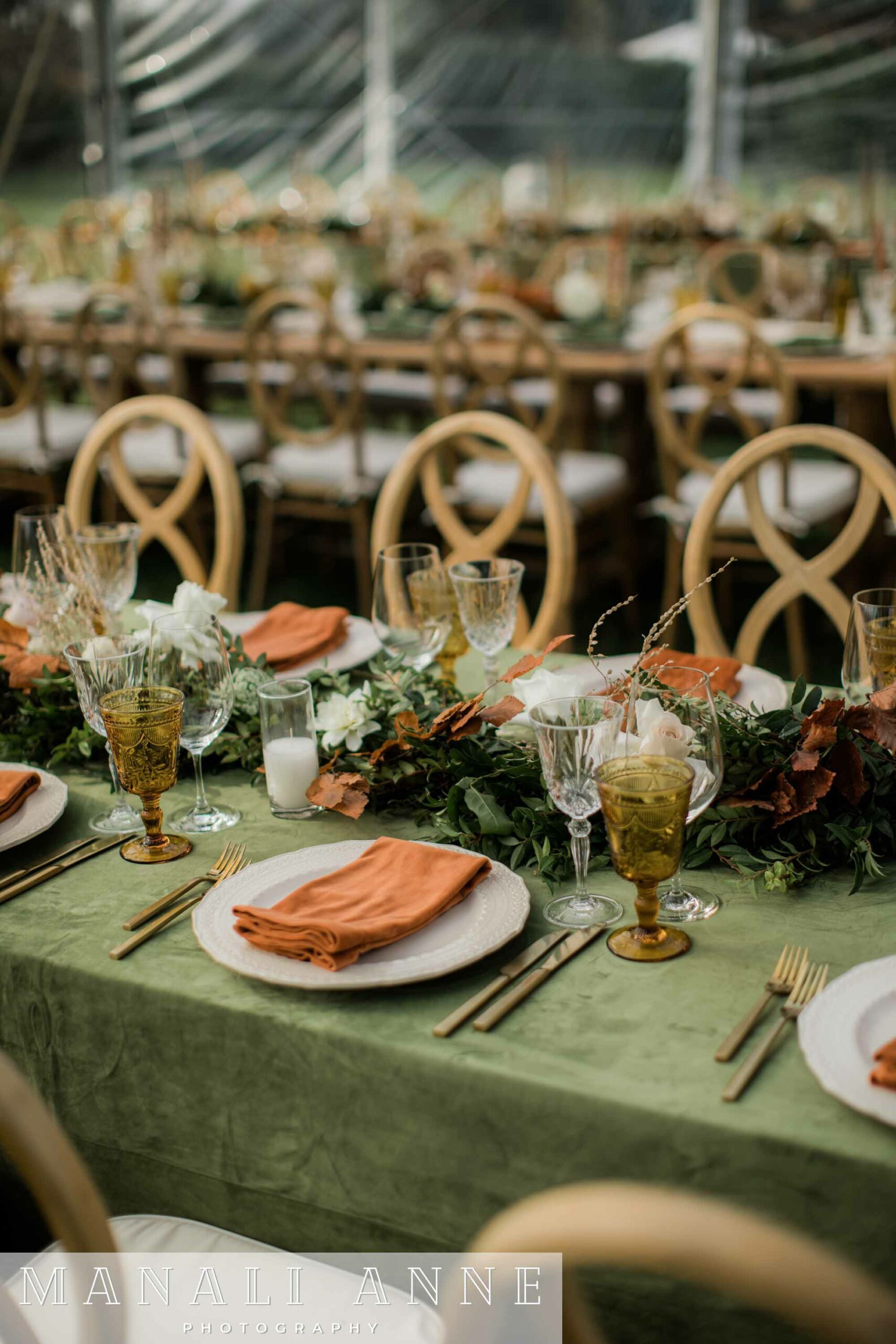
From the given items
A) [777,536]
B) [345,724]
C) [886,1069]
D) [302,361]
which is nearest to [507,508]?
[777,536]

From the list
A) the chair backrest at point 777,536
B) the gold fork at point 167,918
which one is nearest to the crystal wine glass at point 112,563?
the gold fork at point 167,918

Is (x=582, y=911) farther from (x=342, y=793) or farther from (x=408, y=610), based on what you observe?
(x=408, y=610)

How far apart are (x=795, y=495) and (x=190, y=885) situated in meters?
2.60

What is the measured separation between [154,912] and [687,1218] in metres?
0.70

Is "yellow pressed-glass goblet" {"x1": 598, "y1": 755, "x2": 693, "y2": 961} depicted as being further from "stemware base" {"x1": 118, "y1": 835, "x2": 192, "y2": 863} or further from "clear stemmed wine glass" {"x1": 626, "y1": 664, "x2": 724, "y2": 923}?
"stemware base" {"x1": 118, "y1": 835, "x2": 192, "y2": 863}

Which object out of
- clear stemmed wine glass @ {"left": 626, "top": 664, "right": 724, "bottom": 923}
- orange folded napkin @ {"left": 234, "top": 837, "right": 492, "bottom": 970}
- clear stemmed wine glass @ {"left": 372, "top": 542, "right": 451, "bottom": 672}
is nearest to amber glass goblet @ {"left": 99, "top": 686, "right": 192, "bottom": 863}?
orange folded napkin @ {"left": 234, "top": 837, "right": 492, "bottom": 970}

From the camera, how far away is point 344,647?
72.1 inches

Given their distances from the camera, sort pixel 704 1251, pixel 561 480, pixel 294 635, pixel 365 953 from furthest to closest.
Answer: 1. pixel 561 480
2. pixel 294 635
3. pixel 365 953
4. pixel 704 1251

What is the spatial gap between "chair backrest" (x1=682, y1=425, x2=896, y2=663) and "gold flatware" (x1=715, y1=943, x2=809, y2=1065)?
89 cm

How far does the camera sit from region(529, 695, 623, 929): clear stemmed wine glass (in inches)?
43.7

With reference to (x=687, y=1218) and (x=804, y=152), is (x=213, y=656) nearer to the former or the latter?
(x=687, y=1218)

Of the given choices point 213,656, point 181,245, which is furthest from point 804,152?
point 213,656

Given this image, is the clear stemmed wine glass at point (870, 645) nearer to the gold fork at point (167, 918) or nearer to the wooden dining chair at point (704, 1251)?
the gold fork at point (167, 918)

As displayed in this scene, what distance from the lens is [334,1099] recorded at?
1.02 meters
